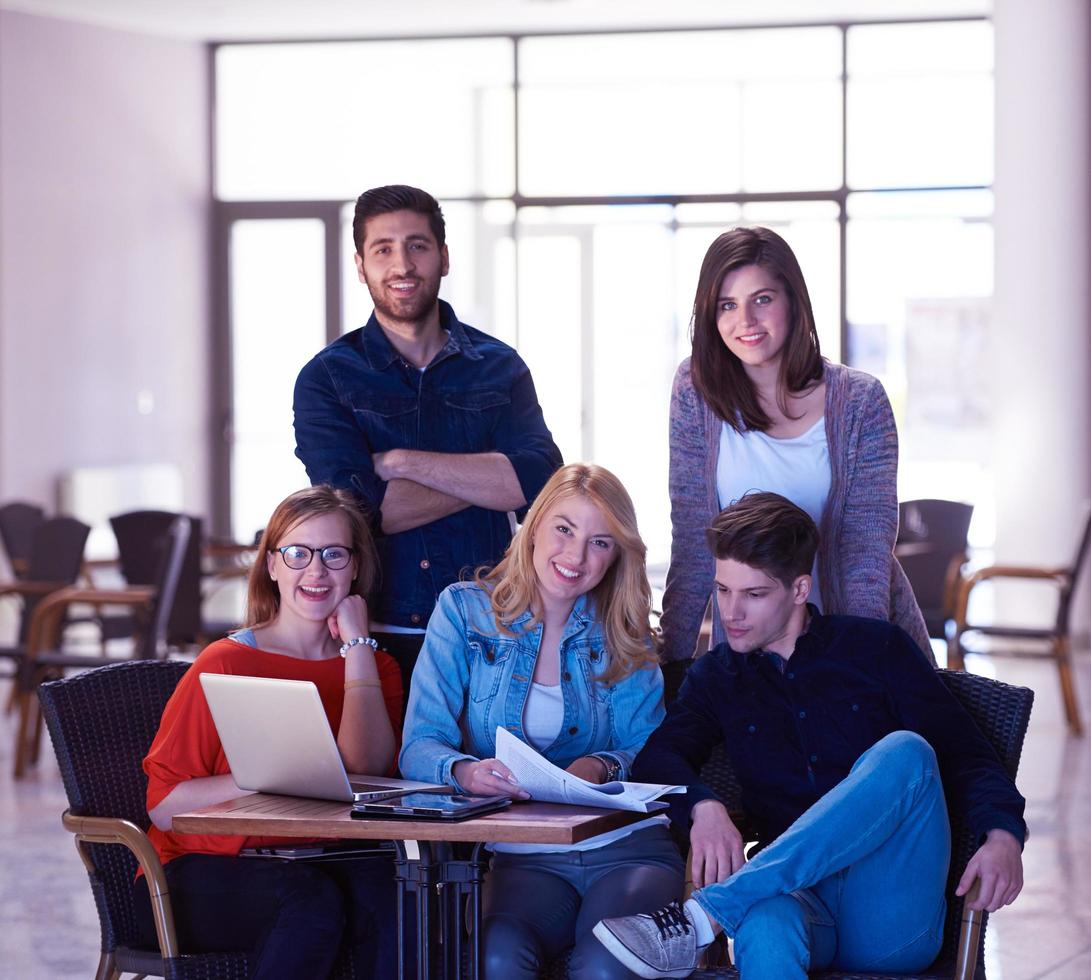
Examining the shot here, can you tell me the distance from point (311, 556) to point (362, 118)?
30.7 feet

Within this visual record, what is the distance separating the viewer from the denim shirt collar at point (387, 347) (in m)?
3.28

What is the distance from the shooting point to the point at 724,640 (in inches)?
121

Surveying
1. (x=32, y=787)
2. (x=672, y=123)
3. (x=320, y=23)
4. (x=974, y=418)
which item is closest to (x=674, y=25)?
(x=672, y=123)

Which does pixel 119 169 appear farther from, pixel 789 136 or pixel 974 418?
pixel 974 418

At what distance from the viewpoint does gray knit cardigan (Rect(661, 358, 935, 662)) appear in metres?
3.02

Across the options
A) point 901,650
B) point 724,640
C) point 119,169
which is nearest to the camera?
point 901,650

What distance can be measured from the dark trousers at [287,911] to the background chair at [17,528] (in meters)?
5.41

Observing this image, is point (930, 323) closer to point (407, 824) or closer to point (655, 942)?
point (655, 942)

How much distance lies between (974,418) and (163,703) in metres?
9.11

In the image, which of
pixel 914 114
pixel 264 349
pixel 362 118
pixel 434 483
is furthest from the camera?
pixel 264 349

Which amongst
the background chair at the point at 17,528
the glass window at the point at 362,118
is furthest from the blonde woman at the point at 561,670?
the glass window at the point at 362,118

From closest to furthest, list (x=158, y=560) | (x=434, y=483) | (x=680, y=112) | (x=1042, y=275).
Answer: (x=434, y=483) < (x=158, y=560) < (x=1042, y=275) < (x=680, y=112)

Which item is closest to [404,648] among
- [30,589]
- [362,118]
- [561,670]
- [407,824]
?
[561,670]

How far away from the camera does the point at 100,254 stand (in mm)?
10773
